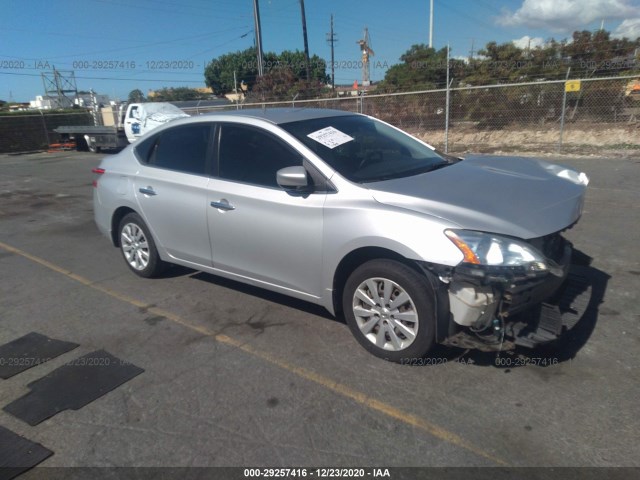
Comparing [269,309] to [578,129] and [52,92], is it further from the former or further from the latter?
[52,92]

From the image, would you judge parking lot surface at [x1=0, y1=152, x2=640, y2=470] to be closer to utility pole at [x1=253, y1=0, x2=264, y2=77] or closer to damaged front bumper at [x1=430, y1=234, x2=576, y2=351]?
damaged front bumper at [x1=430, y1=234, x2=576, y2=351]

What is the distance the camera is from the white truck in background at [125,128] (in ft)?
61.2

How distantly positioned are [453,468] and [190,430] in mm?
1469

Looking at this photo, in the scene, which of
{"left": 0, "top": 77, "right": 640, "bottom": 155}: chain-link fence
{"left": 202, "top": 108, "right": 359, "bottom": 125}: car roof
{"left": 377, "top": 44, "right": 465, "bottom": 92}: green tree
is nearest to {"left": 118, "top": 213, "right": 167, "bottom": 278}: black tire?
{"left": 202, "top": 108, "right": 359, "bottom": 125}: car roof

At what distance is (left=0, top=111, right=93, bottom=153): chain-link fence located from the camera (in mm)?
25188

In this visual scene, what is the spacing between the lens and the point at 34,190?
1220 cm

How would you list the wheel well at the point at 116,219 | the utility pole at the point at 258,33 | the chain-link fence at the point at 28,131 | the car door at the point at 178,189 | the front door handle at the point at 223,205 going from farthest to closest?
the utility pole at the point at 258,33, the chain-link fence at the point at 28,131, the wheel well at the point at 116,219, the car door at the point at 178,189, the front door handle at the point at 223,205

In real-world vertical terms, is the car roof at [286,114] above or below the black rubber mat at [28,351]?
above

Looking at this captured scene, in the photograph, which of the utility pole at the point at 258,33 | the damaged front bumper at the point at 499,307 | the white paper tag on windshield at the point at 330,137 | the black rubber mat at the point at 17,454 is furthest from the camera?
the utility pole at the point at 258,33

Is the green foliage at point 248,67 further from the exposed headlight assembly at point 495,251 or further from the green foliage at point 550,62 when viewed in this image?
the exposed headlight assembly at point 495,251

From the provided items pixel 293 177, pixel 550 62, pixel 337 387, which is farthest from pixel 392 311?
pixel 550 62

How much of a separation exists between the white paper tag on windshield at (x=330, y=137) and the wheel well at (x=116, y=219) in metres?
2.35

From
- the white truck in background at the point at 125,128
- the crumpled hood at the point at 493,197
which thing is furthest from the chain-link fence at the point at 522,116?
the crumpled hood at the point at 493,197

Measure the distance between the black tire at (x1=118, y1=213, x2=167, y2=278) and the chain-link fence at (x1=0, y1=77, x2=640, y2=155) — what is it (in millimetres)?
11389
